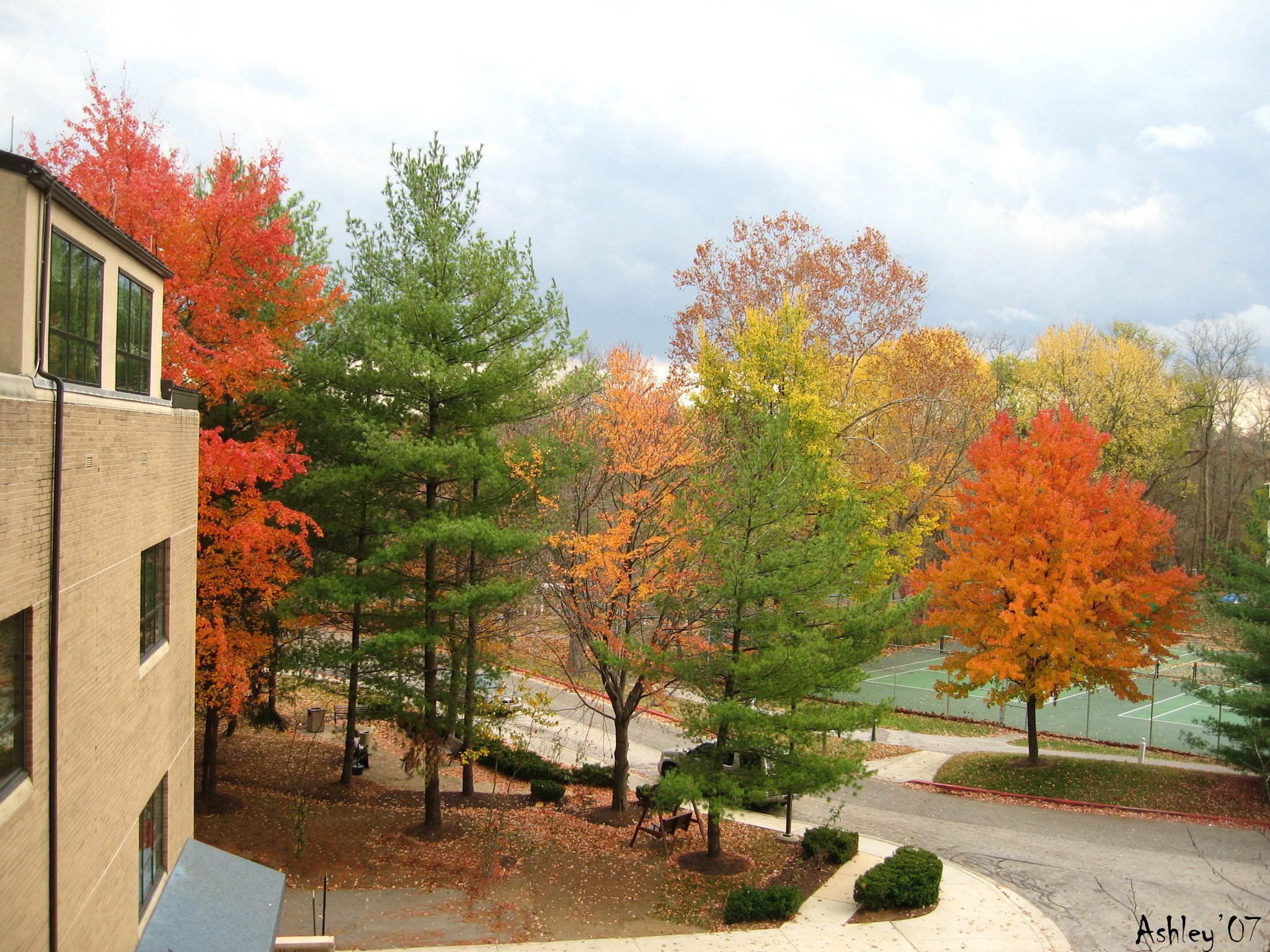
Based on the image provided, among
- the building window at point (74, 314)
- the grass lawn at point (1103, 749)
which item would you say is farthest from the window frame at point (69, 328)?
the grass lawn at point (1103, 749)

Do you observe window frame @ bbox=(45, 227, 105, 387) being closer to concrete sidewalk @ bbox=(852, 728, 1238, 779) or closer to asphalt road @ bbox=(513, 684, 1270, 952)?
asphalt road @ bbox=(513, 684, 1270, 952)

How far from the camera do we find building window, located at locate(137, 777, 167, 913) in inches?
384

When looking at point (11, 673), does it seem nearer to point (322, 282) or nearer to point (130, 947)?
point (130, 947)

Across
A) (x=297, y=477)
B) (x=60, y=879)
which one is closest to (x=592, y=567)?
(x=297, y=477)

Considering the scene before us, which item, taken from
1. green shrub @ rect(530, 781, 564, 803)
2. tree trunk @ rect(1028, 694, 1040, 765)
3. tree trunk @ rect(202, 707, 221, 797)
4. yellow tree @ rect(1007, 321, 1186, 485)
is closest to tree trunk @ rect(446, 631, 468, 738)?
green shrub @ rect(530, 781, 564, 803)

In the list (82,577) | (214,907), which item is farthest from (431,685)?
(82,577)

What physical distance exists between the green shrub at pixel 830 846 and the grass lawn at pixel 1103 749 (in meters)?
13.6

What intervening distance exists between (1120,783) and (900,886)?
40.0 feet

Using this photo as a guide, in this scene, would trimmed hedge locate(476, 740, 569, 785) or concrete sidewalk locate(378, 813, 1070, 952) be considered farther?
trimmed hedge locate(476, 740, 569, 785)

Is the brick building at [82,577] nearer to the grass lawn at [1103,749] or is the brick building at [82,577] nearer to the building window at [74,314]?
the building window at [74,314]

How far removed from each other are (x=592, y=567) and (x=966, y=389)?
32.1 metres

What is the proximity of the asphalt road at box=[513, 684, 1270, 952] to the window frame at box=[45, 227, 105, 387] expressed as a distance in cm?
1111

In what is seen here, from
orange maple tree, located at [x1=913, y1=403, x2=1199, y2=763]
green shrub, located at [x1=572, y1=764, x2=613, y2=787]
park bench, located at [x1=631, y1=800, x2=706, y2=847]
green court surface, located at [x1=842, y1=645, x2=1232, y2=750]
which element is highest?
orange maple tree, located at [x1=913, y1=403, x2=1199, y2=763]

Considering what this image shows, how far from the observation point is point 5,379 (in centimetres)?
616
